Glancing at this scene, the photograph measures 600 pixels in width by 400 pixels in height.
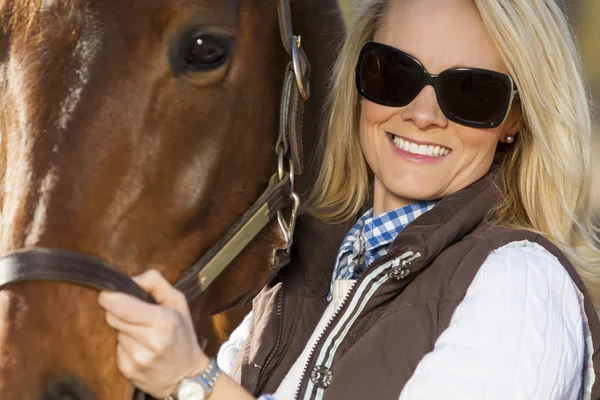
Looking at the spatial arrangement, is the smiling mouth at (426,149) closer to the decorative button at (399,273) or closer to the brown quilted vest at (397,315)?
the brown quilted vest at (397,315)

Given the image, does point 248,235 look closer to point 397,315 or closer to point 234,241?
point 234,241

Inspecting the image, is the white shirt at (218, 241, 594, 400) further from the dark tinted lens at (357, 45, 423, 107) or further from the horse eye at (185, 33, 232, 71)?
the horse eye at (185, 33, 232, 71)

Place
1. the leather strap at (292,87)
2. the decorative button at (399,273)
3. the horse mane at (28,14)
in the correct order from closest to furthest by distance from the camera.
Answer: the horse mane at (28,14) → the decorative button at (399,273) → the leather strap at (292,87)

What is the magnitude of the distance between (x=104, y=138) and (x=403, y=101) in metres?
0.68

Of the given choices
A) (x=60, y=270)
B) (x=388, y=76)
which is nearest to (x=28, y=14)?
(x=60, y=270)

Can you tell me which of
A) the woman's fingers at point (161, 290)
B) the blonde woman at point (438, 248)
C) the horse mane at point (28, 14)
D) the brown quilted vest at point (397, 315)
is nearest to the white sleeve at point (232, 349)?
the blonde woman at point (438, 248)

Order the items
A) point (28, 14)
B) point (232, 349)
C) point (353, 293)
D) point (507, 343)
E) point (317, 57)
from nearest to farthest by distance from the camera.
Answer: point (507, 343)
point (28, 14)
point (353, 293)
point (232, 349)
point (317, 57)

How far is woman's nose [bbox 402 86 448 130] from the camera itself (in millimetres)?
1898

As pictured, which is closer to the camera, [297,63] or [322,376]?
[322,376]

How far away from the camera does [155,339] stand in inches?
56.7

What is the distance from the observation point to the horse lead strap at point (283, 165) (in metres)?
1.90

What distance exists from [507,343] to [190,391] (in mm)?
551

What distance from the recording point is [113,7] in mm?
1643

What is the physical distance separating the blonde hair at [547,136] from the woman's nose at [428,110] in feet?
0.57
